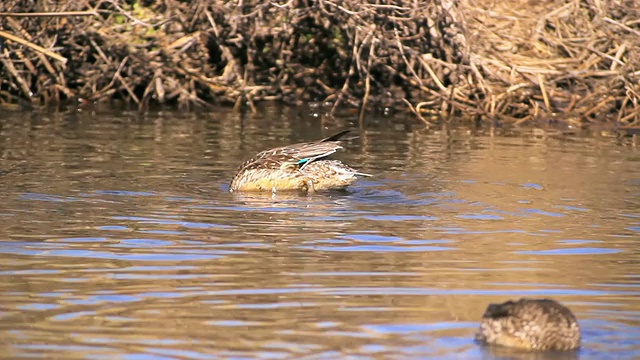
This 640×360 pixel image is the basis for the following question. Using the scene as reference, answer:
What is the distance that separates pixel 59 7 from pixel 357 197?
7.94 metres

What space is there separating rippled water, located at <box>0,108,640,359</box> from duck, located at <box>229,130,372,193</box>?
0.19 metres

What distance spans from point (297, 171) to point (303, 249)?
310cm

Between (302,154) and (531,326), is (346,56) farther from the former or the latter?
(531,326)

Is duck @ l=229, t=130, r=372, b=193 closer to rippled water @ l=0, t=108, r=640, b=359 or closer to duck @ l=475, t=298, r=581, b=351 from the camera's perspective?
rippled water @ l=0, t=108, r=640, b=359

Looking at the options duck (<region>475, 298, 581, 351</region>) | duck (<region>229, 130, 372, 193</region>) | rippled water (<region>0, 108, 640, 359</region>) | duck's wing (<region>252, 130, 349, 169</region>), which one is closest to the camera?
duck (<region>475, 298, 581, 351</region>)

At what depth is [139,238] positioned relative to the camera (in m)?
8.32

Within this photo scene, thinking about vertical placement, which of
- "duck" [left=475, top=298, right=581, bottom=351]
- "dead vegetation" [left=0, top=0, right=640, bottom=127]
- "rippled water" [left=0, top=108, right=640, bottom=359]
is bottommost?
"rippled water" [left=0, top=108, right=640, bottom=359]

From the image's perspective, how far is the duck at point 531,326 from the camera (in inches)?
221

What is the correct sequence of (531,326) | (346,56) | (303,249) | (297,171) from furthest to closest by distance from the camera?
(346,56), (297,171), (303,249), (531,326)

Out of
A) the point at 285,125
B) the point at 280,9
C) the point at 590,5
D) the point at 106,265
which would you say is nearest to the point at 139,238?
the point at 106,265

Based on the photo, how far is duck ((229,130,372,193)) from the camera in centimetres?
1084

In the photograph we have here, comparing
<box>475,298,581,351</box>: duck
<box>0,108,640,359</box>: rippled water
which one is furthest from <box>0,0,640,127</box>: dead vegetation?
<box>475,298,581,351</box>: duck

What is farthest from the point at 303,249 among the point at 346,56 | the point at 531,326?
the point at 346,56

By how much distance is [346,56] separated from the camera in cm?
1723
